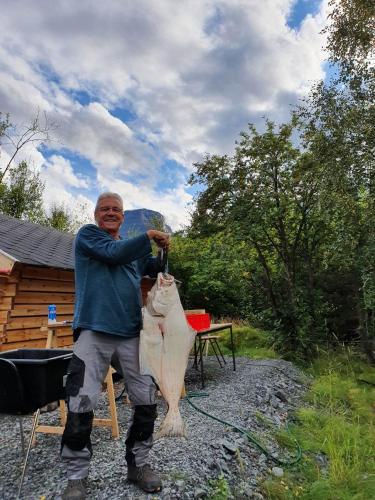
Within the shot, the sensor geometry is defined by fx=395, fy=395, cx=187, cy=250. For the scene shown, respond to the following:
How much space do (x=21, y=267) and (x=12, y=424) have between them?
278cm

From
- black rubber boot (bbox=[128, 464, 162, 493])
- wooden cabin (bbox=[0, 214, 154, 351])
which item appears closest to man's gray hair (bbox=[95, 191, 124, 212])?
black rubber boot (bbox=[128, 464, 162, 493])

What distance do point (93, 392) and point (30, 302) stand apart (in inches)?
202

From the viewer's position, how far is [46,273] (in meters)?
7.38

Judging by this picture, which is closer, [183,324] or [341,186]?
[183,324]

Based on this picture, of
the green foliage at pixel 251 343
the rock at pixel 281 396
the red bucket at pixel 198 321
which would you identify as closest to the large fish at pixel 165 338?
the red bucket at pixel 198 321

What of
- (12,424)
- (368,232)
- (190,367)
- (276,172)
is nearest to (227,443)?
(12,424)

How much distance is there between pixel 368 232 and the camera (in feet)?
24.4

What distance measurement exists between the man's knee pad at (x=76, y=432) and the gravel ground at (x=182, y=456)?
612 millimetres

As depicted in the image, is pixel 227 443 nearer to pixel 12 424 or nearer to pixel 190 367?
pixel 12 424

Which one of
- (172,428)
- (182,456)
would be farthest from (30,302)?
(172,428)

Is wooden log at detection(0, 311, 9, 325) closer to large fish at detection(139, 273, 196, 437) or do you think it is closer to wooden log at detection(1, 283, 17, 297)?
wooden log at detection(1, 283, 17, 297)

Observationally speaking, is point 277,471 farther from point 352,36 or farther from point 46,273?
point 352,36

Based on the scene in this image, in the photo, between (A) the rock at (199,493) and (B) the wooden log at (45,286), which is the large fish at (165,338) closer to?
(A) the rock at (199,493)

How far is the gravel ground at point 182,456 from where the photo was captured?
2.75 metres
